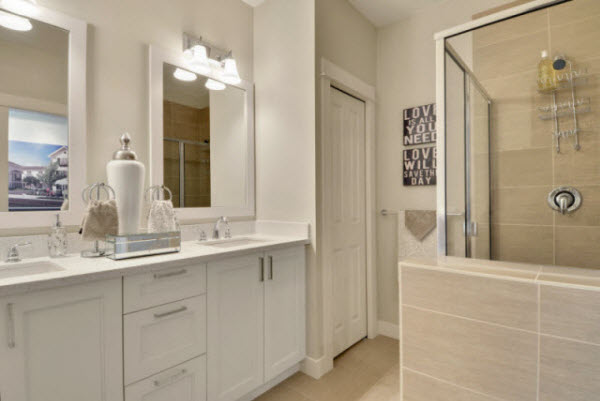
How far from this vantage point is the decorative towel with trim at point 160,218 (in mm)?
1550

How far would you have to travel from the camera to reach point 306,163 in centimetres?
207

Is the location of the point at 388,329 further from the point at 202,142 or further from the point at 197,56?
the point at 197,56

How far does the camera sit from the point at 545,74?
155 centimetres

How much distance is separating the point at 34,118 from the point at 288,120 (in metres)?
1.38

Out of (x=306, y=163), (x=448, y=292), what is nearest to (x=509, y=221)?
(x=448, y=292)

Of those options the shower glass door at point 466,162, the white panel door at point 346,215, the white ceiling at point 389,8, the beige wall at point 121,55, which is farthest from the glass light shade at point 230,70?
the shower glass door at point 466,162

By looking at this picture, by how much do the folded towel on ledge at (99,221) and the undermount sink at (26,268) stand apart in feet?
0.57

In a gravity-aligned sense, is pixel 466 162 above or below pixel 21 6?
below

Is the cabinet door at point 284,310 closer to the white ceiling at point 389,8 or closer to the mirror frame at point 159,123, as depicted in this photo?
the mirror frame at point 159,123

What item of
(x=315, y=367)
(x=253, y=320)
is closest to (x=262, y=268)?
(x=253, y=320)

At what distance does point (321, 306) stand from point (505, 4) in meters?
2.46

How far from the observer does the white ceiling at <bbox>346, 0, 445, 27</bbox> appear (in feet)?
7.92

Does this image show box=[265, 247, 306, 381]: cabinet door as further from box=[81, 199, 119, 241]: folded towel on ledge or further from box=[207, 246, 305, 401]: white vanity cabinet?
box=[81, 199, 119, 241]: folded towel on ledge

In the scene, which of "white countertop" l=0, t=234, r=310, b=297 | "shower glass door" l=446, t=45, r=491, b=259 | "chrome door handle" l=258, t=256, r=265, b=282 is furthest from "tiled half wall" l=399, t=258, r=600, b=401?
"white countertop" l=0, t=234, r=310, b=297
